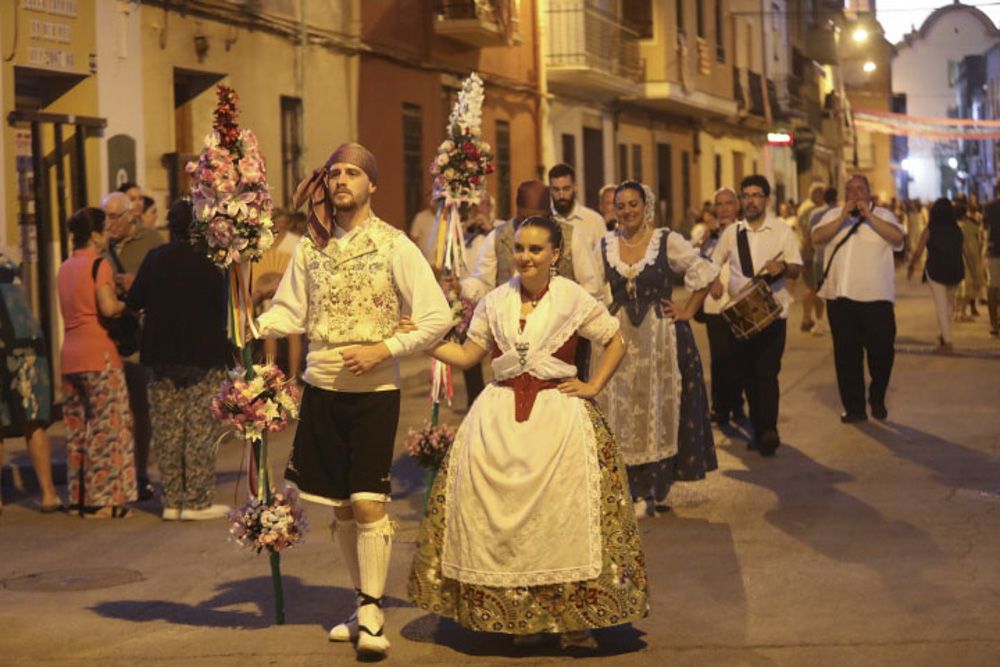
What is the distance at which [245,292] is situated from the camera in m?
8.15

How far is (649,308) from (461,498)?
3.51 metres

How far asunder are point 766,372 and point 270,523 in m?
6.19

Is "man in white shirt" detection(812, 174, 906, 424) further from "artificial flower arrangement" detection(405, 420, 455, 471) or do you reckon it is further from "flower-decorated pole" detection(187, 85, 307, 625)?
"flower-decorated pole" detection(187, 85, 307, 625)

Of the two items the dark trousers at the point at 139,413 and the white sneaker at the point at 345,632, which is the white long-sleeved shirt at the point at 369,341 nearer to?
the white sneaker at the point at 345,632

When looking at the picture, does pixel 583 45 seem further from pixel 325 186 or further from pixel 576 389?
pixel 576 389

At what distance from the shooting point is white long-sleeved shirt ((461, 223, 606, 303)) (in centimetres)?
1070

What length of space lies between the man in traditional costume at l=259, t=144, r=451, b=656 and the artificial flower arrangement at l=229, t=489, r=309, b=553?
9.8 inches

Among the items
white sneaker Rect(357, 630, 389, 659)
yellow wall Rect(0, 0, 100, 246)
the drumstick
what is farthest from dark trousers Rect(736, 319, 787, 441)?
yellow wall Rect(0, 0, 100, 246)

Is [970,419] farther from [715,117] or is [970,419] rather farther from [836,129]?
[836,129]

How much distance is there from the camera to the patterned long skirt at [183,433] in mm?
11414

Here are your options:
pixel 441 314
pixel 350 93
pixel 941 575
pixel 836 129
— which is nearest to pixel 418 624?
pixel 441 314

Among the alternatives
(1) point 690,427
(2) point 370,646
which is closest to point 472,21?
(1) point 690,427

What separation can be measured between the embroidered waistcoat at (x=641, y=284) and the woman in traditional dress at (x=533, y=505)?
9.63 ft

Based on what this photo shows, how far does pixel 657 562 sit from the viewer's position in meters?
9.46
